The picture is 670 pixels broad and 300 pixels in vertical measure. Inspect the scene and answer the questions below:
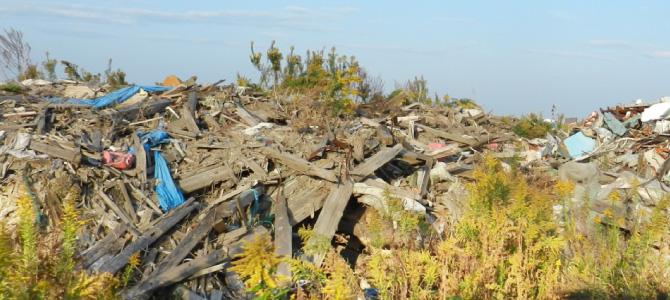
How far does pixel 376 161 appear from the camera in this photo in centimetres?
873

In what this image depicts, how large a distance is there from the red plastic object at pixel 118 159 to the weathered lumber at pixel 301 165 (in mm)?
1791

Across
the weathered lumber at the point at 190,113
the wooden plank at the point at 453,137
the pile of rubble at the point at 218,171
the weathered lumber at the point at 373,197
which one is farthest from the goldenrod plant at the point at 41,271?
the wooden plank at the point at 453,137

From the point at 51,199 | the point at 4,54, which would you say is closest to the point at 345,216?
the point at 51,199

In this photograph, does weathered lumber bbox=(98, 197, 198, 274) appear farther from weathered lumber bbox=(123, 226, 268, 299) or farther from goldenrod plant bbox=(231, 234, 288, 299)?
goldenrod plant bbox=(231, 234, 288, 299)

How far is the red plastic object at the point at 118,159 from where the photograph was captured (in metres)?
8.02

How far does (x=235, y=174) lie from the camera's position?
8422mm

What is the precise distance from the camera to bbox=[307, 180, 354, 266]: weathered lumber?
25.0 feet

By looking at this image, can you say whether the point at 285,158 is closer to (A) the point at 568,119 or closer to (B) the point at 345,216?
(B) the point at 345,216

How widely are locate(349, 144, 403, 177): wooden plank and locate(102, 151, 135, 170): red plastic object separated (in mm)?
2872

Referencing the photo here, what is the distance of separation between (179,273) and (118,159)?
234 centimetres

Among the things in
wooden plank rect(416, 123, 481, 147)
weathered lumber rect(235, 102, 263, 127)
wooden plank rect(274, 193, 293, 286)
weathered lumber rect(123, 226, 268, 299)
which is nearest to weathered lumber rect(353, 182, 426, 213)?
wooden plank rect(274, 193, 293, 286)

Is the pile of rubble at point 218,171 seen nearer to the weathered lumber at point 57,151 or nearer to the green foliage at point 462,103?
the weathered lumber at point 57,151

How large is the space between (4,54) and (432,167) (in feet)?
49.9

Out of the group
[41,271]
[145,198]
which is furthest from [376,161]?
[41,271]
